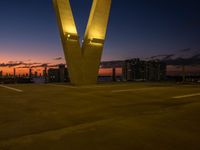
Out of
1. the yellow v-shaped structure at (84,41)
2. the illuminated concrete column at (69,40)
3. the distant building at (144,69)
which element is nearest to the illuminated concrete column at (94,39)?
the yellow v-shaped structure at (84,41)

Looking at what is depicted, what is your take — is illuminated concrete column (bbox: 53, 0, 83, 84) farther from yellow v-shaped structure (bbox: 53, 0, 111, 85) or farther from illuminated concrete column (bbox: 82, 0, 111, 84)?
illuminated concrete column (bbox: 82, 0, 111, 84)

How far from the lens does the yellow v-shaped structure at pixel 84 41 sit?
15305 mm

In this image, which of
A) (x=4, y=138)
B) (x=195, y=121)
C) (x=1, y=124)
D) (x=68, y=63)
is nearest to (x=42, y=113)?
(x=1, y=124)

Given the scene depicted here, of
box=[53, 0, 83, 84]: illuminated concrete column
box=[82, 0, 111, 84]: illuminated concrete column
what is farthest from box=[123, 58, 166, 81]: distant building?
box=[53, 0, 83, 84]: illuminated concrete column

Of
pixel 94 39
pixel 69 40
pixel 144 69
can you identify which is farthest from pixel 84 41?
pixel 144 69

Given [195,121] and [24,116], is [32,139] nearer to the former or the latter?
[24,116]

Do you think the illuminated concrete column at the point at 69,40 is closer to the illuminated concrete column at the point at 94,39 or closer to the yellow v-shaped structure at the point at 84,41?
the yellow v-shaped structure at the point at 84,41

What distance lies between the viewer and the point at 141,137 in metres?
3.16

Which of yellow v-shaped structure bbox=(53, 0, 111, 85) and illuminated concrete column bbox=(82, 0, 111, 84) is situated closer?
yellow v-shaped structure bbox=(53, 0, 111, 85)

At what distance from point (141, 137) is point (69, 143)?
1088mm

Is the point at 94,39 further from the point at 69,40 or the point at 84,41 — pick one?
the point at 69,40

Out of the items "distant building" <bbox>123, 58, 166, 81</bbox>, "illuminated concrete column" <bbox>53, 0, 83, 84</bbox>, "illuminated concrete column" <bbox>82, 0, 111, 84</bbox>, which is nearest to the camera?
"illuminated concrete column" <bbox>53, 0, 83, 84</bbox>

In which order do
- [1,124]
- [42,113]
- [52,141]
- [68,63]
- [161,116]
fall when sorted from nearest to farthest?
[52,141] < [1,124] < [161,116] < [42,113] < [68,63]

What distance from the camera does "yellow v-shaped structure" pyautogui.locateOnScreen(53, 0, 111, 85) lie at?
15305 mm
